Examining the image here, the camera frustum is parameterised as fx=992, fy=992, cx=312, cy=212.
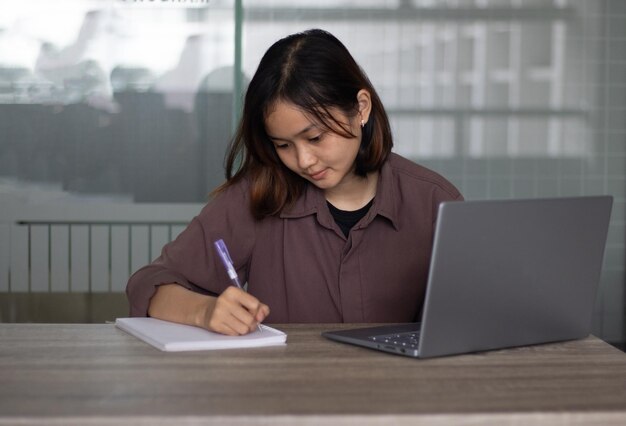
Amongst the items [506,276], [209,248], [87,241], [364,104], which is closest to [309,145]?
[364,104]

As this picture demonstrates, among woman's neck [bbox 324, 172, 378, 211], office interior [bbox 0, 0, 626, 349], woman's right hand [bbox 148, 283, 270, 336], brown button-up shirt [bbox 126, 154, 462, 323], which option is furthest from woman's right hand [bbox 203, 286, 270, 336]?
office interior [bbox 0, 0, 626, 349]

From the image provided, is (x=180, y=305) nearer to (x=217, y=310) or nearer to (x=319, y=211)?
(x=217, y=310)

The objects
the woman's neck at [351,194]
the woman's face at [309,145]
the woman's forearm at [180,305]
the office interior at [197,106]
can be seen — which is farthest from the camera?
the office interior at [197,106]

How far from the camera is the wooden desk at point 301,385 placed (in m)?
1.10

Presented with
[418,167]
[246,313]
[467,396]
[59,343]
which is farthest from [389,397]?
[418,167]

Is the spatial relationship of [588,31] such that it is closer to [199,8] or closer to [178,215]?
[199,8]

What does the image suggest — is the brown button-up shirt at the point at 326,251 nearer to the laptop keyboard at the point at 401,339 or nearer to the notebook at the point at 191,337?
the notebook at the point at 191,337

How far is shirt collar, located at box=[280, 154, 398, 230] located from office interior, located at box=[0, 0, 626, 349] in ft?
4.48

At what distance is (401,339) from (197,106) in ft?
6.59

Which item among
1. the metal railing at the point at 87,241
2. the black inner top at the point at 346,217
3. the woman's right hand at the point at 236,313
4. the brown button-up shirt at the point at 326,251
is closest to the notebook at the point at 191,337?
the woman's right hand at the point at 236,313

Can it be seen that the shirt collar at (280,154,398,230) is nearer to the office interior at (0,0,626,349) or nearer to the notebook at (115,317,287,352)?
the notebook at (115,317,287,352)

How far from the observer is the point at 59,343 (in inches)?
59.2

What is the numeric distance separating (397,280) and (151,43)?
165cm

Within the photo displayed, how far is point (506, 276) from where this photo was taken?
1.37m
